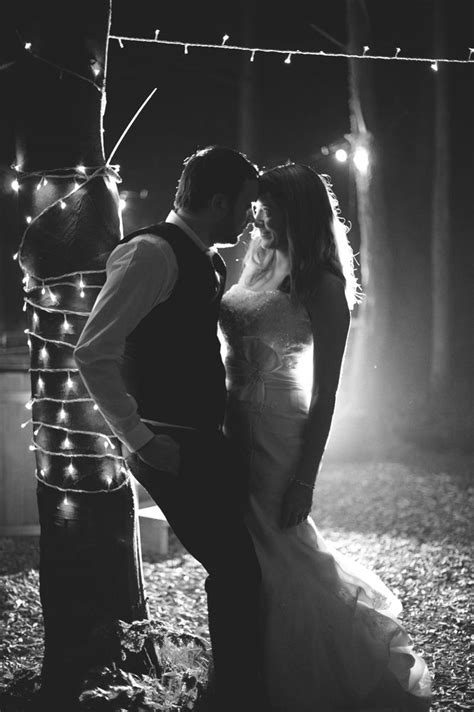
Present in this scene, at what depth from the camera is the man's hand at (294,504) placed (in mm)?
2752

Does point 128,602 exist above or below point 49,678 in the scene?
above

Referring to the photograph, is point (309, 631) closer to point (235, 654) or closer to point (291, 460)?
point (235, 654)

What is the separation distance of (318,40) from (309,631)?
10513 mm

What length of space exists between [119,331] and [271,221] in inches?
41.1

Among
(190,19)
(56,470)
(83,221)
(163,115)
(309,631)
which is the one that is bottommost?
(309,631)

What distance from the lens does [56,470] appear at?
9.30ft

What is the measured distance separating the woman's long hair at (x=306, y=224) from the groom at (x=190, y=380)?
0.86 feet

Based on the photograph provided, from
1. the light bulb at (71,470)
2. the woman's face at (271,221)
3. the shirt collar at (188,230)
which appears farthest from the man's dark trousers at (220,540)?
the woman's face at (271,221)

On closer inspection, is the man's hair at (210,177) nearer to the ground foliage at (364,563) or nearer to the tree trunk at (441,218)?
the ground foliage at (364,563)

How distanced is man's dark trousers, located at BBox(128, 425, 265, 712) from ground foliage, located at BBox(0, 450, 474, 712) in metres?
0.32

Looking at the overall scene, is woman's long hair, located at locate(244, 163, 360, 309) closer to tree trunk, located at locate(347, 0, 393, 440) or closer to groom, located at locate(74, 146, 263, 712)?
groom, located at locate(74, 146, 263, 712)

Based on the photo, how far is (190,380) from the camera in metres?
2.39

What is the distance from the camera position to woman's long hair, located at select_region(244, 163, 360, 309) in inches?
112

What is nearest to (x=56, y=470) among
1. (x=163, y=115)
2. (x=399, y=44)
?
(x=163, y=115)
